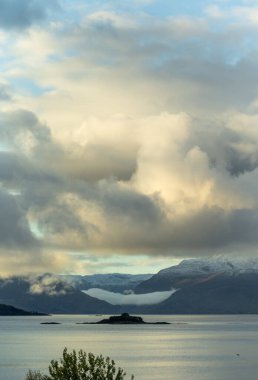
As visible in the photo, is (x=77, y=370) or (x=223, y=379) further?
(x=223, y=379)

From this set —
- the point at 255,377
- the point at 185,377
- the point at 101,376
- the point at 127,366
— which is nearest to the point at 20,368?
the point at 127,366

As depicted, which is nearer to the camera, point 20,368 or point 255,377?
point 255,377

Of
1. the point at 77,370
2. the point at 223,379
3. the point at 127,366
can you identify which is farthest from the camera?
the point at 127,366

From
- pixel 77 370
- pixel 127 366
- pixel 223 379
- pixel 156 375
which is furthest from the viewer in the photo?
pixel 127 366

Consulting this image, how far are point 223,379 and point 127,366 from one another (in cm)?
4024

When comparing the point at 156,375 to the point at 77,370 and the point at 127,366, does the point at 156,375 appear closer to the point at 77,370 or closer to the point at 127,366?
the point at 127,366

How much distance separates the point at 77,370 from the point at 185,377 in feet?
366

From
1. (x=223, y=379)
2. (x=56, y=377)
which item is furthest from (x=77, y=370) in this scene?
(x=223, y=379)

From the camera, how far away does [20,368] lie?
7352 inches

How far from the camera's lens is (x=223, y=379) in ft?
542

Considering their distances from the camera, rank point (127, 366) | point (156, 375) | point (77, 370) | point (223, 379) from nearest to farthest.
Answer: point (77, 370)
point (223, 379)
point (156, 375)
point (127, 366)

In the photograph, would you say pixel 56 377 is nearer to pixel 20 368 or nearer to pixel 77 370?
pixel 77 370

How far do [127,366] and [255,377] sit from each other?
1629 inches

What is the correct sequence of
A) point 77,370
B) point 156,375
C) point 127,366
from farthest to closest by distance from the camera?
point 127,366
point 156,375
point 77,370
